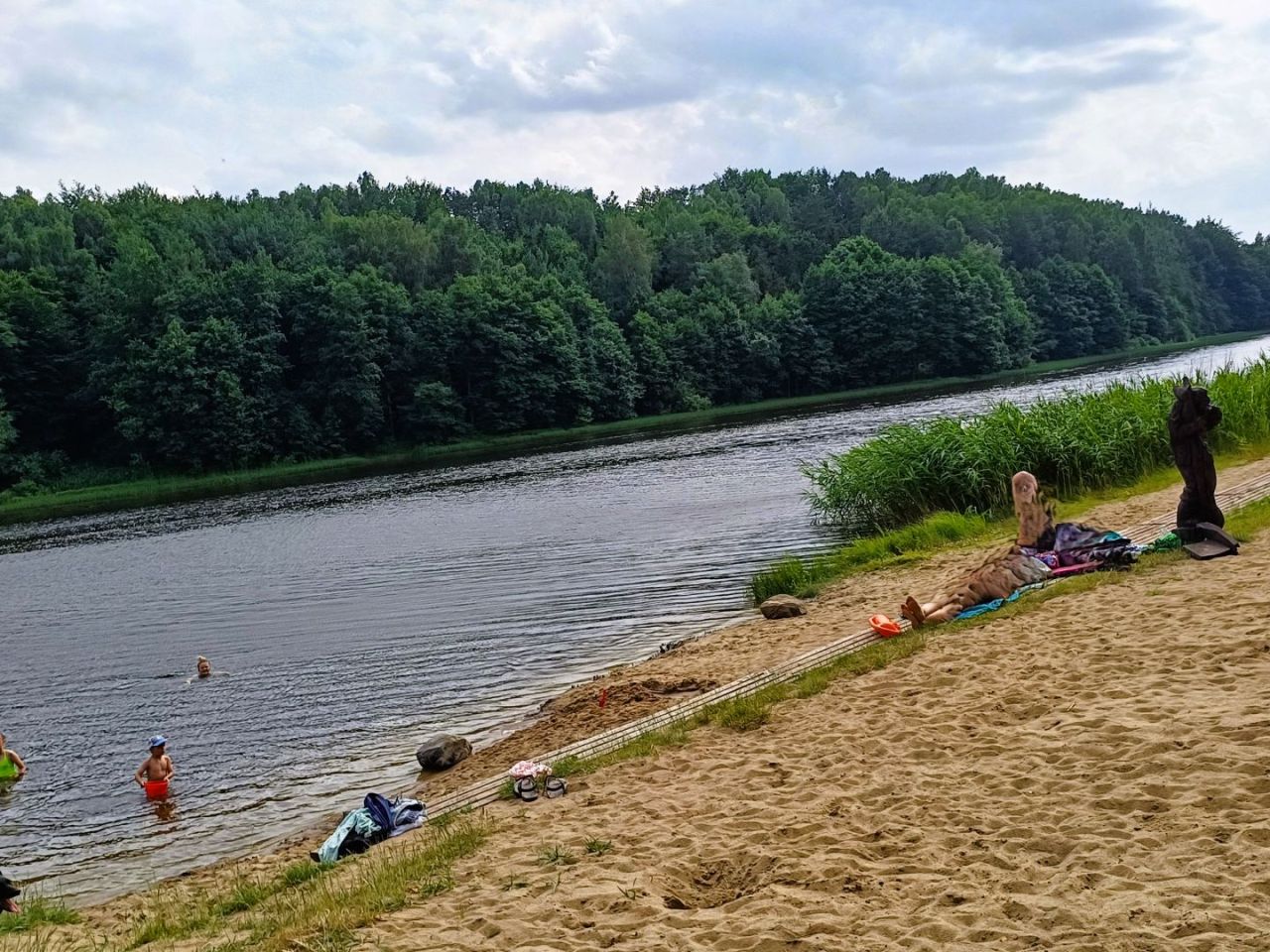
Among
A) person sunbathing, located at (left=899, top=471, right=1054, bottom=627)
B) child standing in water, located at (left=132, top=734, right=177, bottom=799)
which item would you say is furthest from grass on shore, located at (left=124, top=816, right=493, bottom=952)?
person sunbathing, located at (left=899, top=471, right=1054, bottom=627)

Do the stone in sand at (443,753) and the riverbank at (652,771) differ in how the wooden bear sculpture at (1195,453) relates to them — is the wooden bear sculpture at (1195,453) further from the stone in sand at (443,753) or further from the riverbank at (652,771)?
the stone in sand at (443,753)

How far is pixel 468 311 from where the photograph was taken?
283ft

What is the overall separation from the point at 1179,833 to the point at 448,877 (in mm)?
5132

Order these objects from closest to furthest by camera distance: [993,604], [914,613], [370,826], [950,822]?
1. [950,822]
2. [370,826]
3. [914,613]
4. [993,604]

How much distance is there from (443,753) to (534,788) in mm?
2980

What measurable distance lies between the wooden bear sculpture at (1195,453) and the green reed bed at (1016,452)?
9423 millimetres

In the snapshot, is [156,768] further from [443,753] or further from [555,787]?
[555,787]

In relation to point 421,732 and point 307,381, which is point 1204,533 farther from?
point 307,381

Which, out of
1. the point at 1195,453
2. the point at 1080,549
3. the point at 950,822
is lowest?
the point at 950,822

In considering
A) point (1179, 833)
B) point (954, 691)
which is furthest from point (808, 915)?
point (954, 691)

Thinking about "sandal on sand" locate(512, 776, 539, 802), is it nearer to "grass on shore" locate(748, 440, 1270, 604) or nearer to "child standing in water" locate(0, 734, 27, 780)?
"child standing in water" locate(0, 734, 27, 780)

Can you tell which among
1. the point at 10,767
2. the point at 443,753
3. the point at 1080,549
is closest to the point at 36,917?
the point at 443,753

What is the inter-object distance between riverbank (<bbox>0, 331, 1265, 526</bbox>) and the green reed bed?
39877 mm

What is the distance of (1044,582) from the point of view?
14.4m
